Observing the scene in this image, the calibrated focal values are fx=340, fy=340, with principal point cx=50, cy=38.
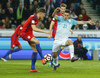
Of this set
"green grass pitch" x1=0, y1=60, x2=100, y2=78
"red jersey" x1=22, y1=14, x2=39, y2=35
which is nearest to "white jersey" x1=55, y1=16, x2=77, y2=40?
"red jersey" x1=22, y1=14, x2=39, y2=35

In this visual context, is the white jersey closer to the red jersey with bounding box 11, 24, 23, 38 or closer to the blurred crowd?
the red jersey with bounding box 11, 24, 23, 38

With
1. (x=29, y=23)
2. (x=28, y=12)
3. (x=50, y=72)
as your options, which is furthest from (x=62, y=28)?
(x=28, y=12)

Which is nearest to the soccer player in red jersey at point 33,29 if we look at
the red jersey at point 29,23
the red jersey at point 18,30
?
the red jersey at point 29,23

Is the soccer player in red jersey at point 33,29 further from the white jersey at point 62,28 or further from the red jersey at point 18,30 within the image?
the red jersey at point 18,30

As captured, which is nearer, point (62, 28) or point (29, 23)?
point (62, 28)

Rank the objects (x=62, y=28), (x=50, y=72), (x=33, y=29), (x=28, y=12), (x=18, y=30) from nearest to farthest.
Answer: (x=33, y=29) < (x=50, y=72) < (x=62, y=28) < (x=18, y=30) < (x=28, y=12)

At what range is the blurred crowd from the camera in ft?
66.3

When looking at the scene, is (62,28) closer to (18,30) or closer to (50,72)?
(50,72)

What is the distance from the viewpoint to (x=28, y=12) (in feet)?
68.1

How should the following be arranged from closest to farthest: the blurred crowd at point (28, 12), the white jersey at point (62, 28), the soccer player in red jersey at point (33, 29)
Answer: the soccer player in red jersey at point (33, 29) → the white jersey at point (62, 28) → the blurred crowd at point (28, 12)

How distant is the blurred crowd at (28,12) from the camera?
66.3ft

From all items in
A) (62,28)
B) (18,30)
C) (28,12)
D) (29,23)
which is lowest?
(18,30)

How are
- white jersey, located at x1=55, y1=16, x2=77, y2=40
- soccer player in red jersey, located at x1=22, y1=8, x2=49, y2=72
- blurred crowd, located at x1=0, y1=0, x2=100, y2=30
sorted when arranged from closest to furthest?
soccer player in red jersey, located at x1=22, y1=8, x2=49, y2=72, white jersey, located at x1=55, y1=16, x2=77, y2=40, blurred crowd, located at x1=0, y1=0, x2=100, y2=30

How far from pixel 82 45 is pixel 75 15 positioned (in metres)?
2.52
